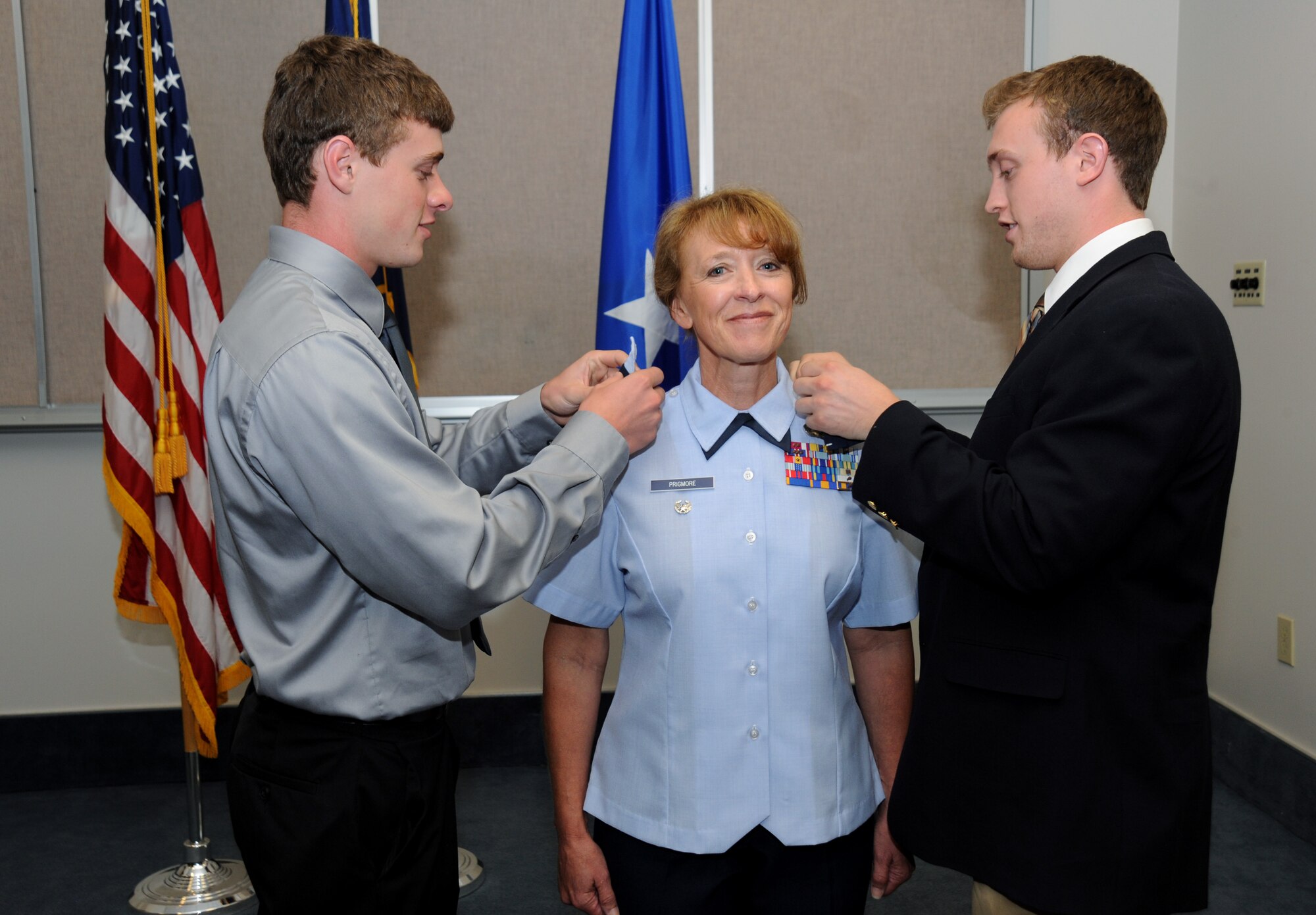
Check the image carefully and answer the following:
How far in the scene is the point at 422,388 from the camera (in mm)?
3516

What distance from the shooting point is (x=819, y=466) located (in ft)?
5.24

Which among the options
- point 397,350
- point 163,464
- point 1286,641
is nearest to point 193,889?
point 163,464

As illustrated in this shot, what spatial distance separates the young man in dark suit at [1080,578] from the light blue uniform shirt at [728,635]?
129 mm

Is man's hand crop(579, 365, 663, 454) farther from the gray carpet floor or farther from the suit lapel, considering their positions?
the gray carpet floor

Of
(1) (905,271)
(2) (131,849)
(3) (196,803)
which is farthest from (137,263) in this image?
(1) (905,271)

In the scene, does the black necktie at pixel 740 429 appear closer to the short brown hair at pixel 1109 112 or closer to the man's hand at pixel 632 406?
the man's hand at pixel 632 406

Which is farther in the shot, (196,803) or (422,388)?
(422,388)

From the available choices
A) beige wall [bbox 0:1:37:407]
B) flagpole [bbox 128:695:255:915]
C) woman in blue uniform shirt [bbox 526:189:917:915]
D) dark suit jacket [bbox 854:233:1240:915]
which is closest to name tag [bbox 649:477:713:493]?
woman in blue uniform shirt [bbox 526:189:917:915]

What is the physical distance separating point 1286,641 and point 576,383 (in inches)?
100

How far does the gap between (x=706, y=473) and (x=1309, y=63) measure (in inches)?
99.2

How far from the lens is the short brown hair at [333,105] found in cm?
146

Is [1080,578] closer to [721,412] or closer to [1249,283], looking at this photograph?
[721,412]

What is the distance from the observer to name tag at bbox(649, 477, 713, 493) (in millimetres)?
1568

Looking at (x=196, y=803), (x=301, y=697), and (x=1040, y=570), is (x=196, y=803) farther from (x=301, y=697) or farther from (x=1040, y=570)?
(x=1040, y=570)
